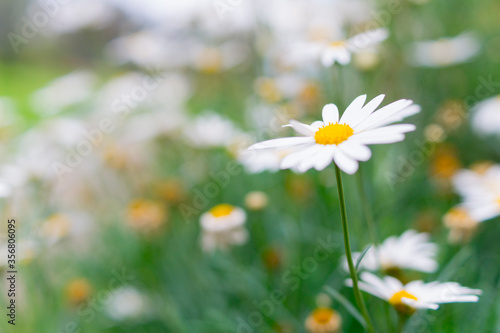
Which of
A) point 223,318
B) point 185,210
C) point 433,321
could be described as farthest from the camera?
point 185,210

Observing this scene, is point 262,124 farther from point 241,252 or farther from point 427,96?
point 427,96

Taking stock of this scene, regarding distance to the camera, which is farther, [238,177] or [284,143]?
[238,177]

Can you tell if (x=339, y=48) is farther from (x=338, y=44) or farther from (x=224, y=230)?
(x=224, y=230)

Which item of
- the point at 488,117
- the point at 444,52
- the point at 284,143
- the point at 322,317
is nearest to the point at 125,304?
the point at 322,317

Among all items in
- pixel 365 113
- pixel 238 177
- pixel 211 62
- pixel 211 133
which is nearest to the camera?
pixel 365 113

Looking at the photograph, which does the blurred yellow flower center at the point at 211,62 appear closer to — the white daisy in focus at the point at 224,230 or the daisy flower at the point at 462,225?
the white daisy in focus at the point at 224,230

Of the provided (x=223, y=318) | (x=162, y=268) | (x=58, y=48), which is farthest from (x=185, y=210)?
(x=58, y=48)

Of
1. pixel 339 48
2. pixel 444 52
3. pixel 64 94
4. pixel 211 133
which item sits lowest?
pixel 339 48

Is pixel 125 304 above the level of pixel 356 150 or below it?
above
